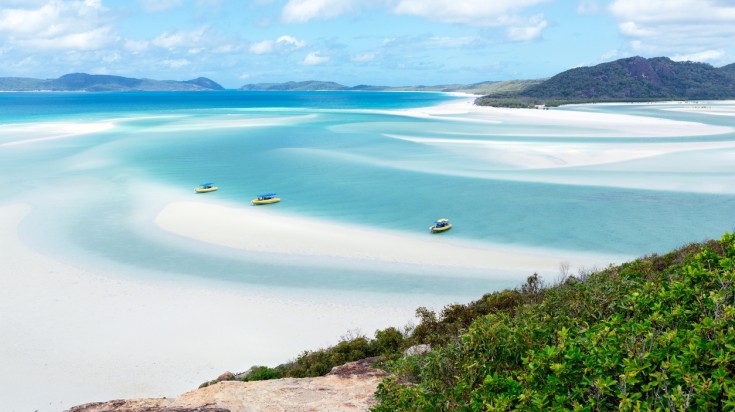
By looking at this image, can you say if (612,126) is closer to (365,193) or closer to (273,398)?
(365,193)

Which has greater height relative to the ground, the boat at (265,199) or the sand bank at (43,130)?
the sand bank at (43,130)

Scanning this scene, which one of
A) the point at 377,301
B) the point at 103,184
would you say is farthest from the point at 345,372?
the point at 103,184

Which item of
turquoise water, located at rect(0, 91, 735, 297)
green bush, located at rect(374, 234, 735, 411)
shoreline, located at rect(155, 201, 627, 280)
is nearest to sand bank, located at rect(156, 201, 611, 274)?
shoreline, located at rect(155, 201, 627, 280)

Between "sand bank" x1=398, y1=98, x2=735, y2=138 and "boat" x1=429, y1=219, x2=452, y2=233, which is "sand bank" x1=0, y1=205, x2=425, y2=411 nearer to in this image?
"boat" x1=429, y1=219, x2=452, y2=233

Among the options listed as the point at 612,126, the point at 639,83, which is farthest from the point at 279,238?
the point at 639,83

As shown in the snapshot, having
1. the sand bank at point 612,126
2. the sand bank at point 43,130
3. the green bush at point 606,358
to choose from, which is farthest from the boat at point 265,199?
the sand bank at point 43,130

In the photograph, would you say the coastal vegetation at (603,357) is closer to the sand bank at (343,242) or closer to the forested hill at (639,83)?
the sand bank at (343,242)
